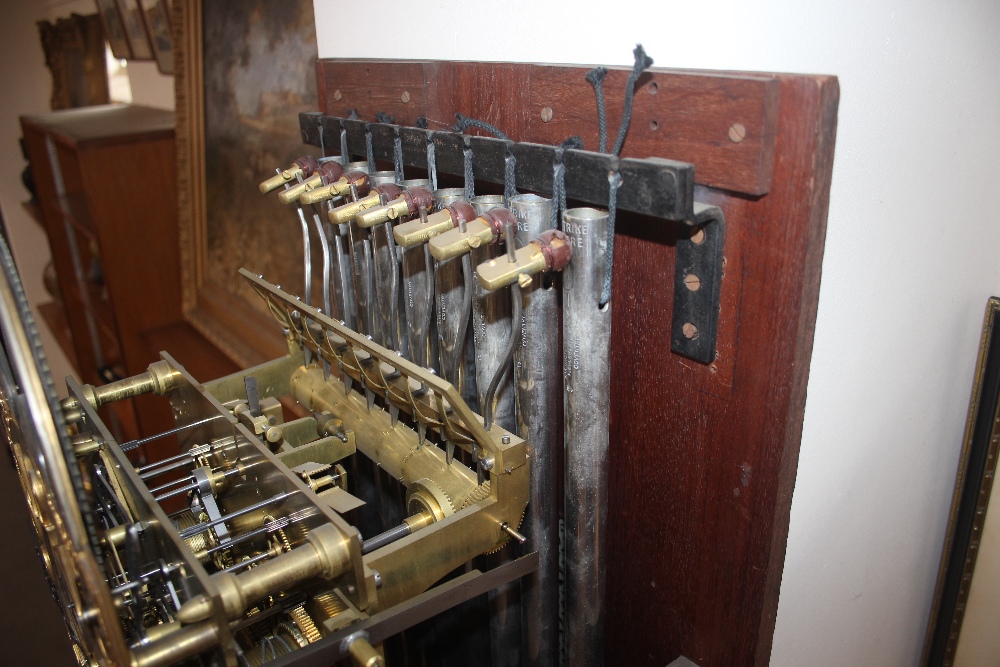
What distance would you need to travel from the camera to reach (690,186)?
2.27ft

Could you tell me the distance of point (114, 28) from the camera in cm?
301

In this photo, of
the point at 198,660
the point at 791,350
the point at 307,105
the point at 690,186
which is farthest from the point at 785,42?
the point at 307,105

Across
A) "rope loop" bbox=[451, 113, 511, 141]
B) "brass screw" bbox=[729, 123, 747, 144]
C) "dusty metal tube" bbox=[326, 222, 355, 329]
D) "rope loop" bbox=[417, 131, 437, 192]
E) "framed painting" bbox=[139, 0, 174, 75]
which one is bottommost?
"dusty metal tube" bbox=[326, 222, 355, 329]

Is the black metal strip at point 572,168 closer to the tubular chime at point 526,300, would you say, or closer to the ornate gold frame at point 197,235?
the tubular chime at point 526,300

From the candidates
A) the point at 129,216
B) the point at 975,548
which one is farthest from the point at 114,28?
the point at 975,548

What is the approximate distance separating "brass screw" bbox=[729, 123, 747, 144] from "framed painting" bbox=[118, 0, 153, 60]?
2.66m

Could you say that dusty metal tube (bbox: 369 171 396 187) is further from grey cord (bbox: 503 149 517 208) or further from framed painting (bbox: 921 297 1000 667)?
framed painting (bbox: 921 297 1000 667)

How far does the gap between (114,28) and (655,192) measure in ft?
9.94

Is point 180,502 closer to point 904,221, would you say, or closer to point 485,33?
point 485,33

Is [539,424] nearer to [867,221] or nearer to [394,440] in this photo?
[394,440]

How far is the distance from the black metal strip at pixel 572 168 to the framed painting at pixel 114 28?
2435 mm

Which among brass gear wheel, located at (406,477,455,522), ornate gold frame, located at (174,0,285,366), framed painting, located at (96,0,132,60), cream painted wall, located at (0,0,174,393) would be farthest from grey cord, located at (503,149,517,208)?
cream painted wall, located at (0,0,174,393)

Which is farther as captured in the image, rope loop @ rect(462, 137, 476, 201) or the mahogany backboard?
rope loop @ rect(462, 137, 476, 201)

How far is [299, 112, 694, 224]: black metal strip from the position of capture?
693 mm
